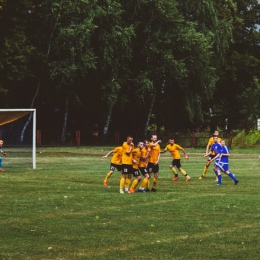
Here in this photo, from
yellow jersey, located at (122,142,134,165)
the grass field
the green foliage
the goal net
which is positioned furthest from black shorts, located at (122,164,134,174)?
the green foliage

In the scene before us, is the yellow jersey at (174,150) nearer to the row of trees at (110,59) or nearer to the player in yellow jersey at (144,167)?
the player in yellow jersey at (144,167)

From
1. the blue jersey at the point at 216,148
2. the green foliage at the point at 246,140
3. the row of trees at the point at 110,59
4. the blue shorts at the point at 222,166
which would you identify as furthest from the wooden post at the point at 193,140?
the blue shorts at the point at 222,166

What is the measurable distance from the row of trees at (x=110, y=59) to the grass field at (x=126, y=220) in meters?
32.3

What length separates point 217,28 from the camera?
69.3m

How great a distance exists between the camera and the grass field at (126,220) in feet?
42.2

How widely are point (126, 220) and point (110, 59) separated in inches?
1806

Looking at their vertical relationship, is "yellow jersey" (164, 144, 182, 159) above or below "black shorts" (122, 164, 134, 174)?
above

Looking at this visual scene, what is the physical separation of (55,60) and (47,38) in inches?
81.1

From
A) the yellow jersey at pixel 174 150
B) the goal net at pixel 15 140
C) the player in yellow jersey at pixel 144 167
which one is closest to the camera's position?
the player in yellow jersey at pixel 144 167

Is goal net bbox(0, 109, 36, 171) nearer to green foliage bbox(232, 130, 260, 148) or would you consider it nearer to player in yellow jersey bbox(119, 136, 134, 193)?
player in yellow jersey bbox(119, 136, 134, 193)

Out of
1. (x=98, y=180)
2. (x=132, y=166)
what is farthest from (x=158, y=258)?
(x=98, y=180)

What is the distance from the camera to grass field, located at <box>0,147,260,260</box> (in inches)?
507

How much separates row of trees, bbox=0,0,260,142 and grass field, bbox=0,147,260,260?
3229cm

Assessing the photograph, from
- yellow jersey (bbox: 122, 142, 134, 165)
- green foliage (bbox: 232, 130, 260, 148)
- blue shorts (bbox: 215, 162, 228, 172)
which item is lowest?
blue shorts (bbox: 215, 162, 228, 172)
